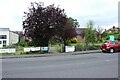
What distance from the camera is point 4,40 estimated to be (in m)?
89.8

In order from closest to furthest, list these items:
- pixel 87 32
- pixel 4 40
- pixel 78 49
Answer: pixel 78 49
pixel 87 32
pixel 4 40

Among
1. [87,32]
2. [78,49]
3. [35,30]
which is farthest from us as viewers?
[87,32]

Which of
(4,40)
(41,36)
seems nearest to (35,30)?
(41,36)

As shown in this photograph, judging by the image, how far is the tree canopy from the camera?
37.6m

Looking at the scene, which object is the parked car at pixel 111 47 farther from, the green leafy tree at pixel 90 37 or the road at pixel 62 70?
the road at pixel 62 70

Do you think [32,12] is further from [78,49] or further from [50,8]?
[78,49]

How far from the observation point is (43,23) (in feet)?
123

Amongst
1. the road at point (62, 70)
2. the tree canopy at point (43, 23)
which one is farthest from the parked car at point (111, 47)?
the road at point (62, 70)

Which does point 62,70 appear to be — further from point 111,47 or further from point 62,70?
point 111,47

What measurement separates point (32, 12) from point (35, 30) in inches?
106

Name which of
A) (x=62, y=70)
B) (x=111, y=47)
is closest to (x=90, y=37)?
(x=111, y=47)

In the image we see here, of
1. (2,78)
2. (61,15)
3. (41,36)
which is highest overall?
(61,15)

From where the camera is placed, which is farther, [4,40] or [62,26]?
[4,40]

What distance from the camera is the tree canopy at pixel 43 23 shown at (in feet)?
123
